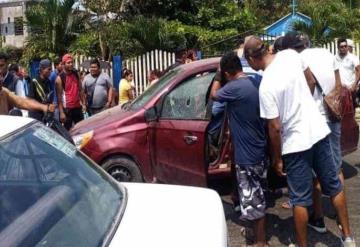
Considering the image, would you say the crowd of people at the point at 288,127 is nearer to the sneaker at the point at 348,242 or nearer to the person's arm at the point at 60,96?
the sneaker at the point at 348,242

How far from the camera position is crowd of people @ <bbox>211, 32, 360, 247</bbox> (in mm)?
4449

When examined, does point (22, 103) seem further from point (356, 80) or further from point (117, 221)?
point (356, 80)

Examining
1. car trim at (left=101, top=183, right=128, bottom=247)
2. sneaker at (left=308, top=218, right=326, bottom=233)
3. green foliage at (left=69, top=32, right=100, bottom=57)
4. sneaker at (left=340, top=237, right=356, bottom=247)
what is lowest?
sneaker at (left=308, top=218, right=326, bottom=233)

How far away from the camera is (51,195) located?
2.65 metres

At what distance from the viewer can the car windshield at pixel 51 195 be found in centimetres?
228

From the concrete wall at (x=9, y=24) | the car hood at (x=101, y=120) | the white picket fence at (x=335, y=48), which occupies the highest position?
the concrete wall at (x=9, y=24)

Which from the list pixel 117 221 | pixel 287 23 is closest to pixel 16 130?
pixel 117 221

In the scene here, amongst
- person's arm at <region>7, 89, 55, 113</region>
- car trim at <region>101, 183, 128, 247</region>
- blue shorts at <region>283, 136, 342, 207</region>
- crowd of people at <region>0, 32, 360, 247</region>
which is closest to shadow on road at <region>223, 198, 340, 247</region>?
crowd of people at <region>0, 32, 360, 247</region>

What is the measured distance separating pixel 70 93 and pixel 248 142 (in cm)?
548

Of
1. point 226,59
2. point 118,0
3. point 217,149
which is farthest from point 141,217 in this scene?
point 118,0

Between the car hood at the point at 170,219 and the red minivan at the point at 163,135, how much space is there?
2.97m

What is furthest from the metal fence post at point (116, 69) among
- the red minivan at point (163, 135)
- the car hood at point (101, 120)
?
the red minivan at point (163, 135)

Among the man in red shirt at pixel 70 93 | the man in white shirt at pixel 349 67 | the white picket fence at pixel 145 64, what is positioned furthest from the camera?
the white picket fence at pixel 145 64

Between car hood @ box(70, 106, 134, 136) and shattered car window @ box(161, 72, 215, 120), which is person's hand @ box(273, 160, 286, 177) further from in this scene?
car hood @ box(70, 106, 134, 136)
